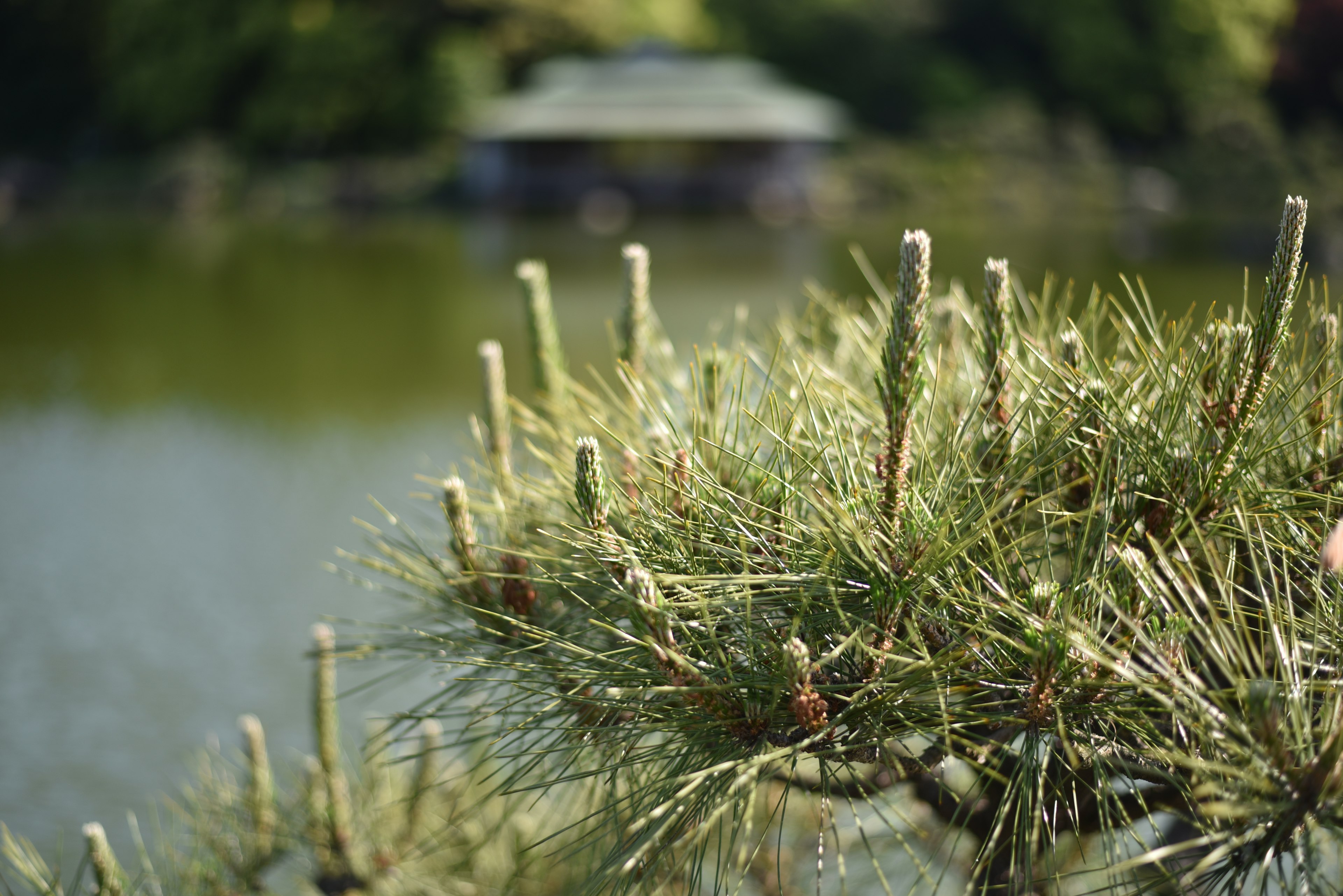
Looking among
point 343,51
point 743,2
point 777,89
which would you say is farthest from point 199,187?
point 743,2

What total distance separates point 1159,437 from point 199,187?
82.7ft

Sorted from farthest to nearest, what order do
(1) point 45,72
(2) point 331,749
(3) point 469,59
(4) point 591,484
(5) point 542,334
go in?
(1) point 45,72
(3) point 469,59
(2) point 331,749
(5) point 542,334
(4) point 591,484

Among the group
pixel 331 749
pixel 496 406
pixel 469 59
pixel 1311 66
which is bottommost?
pixel 331 749

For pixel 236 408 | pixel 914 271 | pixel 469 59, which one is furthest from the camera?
pixel 469 59

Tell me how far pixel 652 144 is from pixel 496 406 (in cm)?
2561

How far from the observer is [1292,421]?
40.1 inches

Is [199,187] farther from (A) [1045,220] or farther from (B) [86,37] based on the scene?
(A) [1045,220]

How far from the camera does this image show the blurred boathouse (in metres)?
24.3

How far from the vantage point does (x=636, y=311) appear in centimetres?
142

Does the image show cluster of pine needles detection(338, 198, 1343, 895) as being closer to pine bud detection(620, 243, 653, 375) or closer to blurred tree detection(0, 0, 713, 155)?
pine bud detection(620, 243, 653, 375)

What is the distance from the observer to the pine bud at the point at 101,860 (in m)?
1.34

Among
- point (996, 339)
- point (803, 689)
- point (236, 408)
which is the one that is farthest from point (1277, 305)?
point (236, 408)

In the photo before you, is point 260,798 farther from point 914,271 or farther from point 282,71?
point 282,71

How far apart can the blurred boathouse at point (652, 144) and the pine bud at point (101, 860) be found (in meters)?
23.1
